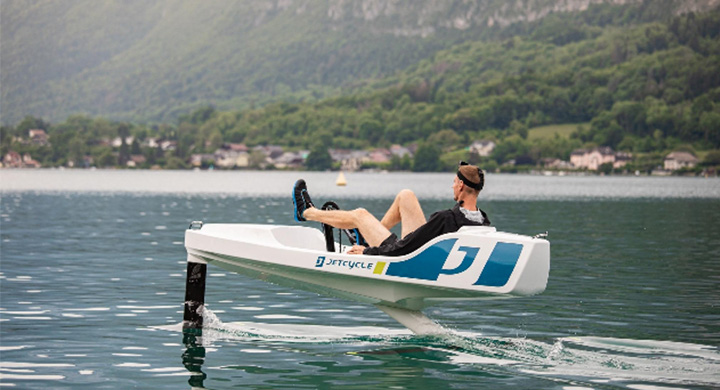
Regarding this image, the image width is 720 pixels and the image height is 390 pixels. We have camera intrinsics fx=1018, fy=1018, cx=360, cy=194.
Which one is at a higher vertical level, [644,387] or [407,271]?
[407,271]

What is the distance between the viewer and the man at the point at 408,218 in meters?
12.2

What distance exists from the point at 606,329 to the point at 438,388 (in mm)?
4947

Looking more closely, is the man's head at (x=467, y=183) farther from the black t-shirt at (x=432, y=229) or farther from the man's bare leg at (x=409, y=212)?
the man's bare leg at (x=409, y=212)

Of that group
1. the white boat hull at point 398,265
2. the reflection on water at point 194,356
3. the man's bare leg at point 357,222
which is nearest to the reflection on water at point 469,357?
the reflection on water at point 194,356

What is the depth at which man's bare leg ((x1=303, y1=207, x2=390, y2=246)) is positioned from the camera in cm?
1295

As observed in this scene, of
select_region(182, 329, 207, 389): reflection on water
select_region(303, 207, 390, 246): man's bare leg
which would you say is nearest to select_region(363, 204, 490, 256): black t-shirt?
select_region(303, 207, 390, 246): man's bare leg

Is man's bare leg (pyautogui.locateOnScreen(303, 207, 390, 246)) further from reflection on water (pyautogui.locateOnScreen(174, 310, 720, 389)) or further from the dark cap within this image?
reflection on water (pyautogui.locateOnScreen(174, 310, 720, 389))

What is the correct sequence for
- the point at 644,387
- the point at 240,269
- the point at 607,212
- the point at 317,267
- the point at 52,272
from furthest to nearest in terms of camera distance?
the point at 607,212
the point at 52,272
the point at 240,269
the point at 317,267
the point at 644,387

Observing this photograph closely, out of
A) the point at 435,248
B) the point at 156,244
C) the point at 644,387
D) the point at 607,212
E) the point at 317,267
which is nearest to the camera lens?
the point at 644,387

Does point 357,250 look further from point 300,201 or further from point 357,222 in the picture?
point 300,201

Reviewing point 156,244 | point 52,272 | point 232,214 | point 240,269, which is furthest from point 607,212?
point 240,269

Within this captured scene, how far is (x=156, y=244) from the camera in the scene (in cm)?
3009

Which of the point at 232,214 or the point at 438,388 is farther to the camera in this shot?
the point at 232,214

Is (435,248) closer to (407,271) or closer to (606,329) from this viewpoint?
(407,271)
